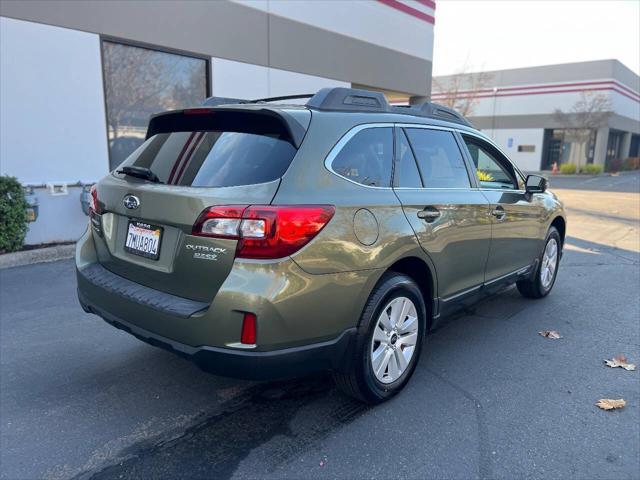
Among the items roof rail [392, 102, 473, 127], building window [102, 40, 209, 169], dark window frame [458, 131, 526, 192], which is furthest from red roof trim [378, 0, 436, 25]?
roof rail [392, 102, 473, 127]

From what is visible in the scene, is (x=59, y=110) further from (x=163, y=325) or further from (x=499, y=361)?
(x=499, y=361)

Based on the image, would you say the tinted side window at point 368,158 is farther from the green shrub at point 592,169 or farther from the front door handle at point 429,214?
the green shrub at point 592,169

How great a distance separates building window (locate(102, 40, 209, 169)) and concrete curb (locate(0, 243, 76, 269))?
1.79m

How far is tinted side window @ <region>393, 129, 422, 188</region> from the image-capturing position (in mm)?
3305

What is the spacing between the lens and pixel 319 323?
2.66m

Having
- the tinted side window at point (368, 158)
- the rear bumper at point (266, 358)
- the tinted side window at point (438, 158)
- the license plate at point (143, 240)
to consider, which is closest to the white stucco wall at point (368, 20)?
the tinted side window at point (438, 158)

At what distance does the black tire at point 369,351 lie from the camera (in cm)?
291

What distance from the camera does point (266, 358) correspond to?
8.22 feet

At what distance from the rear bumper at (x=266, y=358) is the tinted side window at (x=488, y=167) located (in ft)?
7.23

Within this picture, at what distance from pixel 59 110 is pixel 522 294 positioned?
7.06m

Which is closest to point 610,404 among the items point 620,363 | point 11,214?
point 620,363

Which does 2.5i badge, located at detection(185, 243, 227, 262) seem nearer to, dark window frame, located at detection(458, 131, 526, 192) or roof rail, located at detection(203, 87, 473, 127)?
roof rail, located at detection(203, 87, 473, 127)

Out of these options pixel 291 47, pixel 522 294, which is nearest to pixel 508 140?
pixel 291 47

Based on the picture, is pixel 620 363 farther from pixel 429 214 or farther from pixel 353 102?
pixel 353 102
